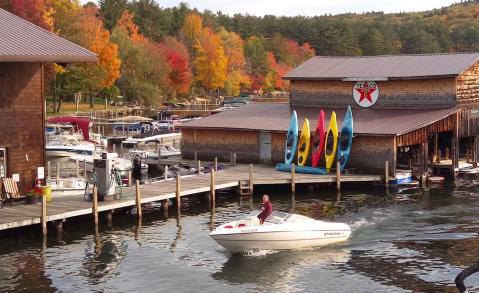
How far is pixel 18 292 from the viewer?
21.7m

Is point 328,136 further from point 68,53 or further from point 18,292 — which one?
point 18,292

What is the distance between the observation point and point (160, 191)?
33438 mm

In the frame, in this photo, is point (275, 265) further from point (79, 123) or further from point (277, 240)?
point (79, 123)

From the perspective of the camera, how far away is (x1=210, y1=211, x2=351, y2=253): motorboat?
25.1m

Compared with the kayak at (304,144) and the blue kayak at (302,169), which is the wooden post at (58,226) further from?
the kayak at (304,144)

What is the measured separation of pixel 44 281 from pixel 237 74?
365 ft

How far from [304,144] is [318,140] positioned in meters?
0.85

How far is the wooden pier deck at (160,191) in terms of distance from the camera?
27.8 m

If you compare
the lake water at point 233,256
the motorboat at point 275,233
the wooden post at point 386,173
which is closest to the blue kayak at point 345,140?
the wooden post at point 386,173

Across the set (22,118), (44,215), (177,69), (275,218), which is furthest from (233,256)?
(177,69)

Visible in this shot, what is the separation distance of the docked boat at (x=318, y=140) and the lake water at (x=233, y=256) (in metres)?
6.57

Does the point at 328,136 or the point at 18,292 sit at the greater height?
the point at 328,136

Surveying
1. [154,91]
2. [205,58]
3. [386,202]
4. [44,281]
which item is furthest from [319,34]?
[44,281]

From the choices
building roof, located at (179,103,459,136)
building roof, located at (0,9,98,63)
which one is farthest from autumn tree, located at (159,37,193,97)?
building roof, located at (0,9,98,63)
